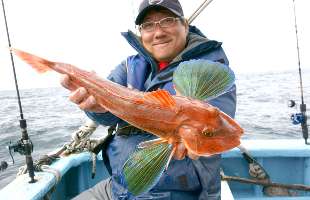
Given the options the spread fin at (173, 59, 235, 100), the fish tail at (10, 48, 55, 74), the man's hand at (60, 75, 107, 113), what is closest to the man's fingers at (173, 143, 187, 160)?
the spread fin at (173, 59, 235, 100)

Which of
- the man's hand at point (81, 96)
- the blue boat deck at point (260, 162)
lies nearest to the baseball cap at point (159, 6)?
the man's hand at point (81, 96)

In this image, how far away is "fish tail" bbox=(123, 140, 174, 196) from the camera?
1900mm

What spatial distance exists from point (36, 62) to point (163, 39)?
4.98 feet

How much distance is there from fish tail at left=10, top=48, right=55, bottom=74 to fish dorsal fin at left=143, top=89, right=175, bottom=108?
74cm

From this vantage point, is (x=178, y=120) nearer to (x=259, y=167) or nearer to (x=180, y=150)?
(x=180, y=150)

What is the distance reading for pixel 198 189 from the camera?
10.0 ft

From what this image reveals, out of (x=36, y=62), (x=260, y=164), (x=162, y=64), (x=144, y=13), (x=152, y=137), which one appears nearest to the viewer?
(x=36, y=62)

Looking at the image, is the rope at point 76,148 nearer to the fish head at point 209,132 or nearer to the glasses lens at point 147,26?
the glasses lens at point 147,26

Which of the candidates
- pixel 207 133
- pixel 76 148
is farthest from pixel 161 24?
pixel 76 148

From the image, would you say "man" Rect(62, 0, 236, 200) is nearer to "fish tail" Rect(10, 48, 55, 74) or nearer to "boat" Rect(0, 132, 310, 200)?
"fish tail" Rect(10, 48, 55, 74)

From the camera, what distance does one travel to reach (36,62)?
2.21 m

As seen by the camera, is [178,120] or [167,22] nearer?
[178,120]

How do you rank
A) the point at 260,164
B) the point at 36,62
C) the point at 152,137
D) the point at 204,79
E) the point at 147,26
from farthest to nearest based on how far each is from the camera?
the point at 260,164
the point at 147,26
the point at 152,137
the point at 36,62
the point at 204,79

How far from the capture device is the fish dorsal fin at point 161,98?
1.89 metres
